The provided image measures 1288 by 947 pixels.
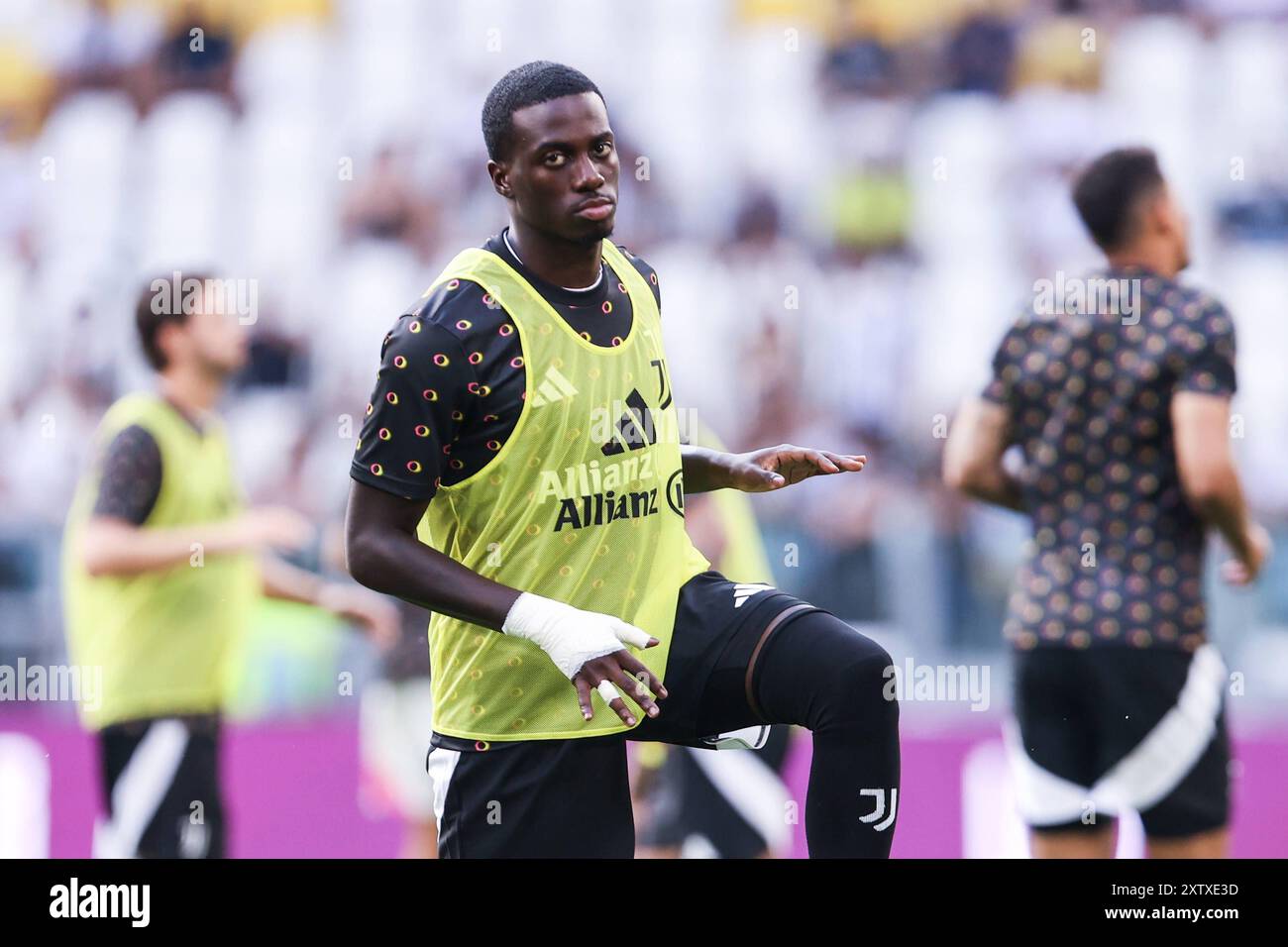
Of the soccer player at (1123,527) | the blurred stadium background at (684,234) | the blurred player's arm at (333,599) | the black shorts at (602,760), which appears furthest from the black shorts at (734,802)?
the black shorts at (602,760)

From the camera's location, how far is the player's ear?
3.09 metres

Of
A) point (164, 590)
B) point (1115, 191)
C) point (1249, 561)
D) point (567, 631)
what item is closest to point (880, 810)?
point (567, 631)

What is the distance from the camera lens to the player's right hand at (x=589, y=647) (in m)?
2.65

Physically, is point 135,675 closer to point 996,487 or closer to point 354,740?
point 354,740

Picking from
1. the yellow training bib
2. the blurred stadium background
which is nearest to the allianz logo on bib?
the yellow training bib

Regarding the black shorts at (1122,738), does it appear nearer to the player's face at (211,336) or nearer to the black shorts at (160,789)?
the black shorts at (160,789)

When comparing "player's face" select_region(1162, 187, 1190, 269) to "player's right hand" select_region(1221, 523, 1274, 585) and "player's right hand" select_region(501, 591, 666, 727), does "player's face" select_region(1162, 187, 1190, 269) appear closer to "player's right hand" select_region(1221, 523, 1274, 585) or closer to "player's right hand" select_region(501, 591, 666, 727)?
"player's right hand" select_region(1221, 523, 1274, 585)

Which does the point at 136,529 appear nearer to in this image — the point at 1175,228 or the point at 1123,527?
the point at 1123,527

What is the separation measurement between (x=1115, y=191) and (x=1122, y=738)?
139cm

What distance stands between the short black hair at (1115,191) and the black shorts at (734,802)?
176cm

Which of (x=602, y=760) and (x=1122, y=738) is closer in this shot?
(x=602, y=760)

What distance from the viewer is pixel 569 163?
3.00 m
